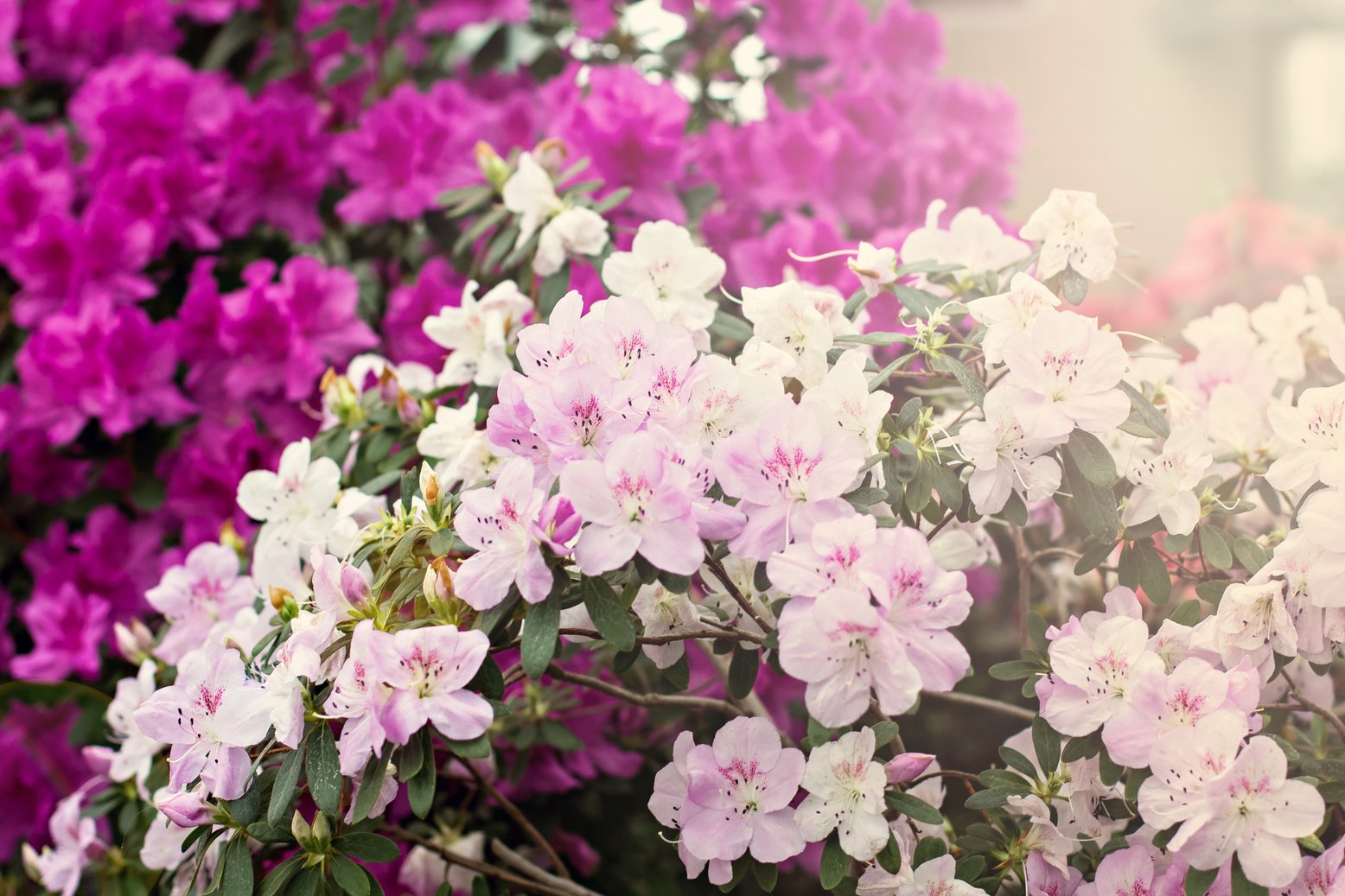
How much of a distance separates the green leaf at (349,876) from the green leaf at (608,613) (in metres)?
0.23

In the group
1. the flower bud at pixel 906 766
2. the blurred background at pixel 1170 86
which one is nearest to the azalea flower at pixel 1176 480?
the flower bud at pixel 906 766

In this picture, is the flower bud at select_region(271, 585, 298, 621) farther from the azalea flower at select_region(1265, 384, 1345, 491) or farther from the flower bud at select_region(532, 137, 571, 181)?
the azalea flower at select_region(1265, 384, 1345, 491)

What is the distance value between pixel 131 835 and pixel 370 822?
38cm

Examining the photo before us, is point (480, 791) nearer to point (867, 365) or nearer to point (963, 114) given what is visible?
point (867, 365)

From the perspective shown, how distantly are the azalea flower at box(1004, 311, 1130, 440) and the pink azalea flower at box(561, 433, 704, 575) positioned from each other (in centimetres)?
24

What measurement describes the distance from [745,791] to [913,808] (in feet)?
0.36

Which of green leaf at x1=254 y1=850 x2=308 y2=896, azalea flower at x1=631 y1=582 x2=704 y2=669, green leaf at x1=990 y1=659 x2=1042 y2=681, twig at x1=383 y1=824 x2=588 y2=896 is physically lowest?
twig at x1=383 y1=824 x2=588 y2=896

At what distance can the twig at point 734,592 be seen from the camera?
0.75 meters

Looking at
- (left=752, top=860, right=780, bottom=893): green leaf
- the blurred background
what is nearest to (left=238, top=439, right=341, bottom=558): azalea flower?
(left=752, top=860, right=780, bottom=893): green leaf

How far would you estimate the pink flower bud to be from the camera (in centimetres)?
71

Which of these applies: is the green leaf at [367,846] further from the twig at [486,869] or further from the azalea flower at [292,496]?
the azalea flower at [292,496]

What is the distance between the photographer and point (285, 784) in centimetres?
73

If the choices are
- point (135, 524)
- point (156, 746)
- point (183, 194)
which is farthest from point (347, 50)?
point (156, 746)

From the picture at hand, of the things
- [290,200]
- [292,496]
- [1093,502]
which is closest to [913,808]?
[1093,502]
